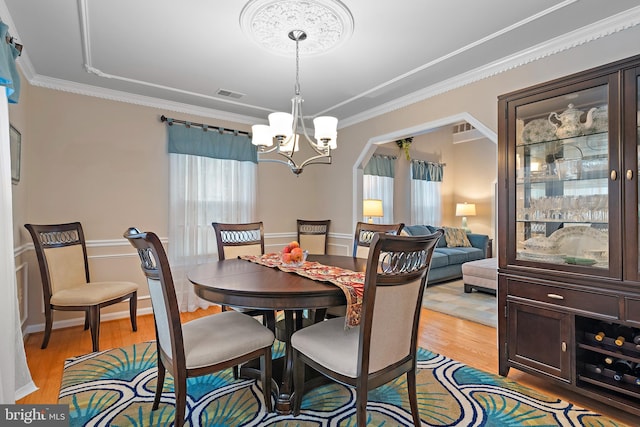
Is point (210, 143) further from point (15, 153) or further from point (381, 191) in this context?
point (381, 191)

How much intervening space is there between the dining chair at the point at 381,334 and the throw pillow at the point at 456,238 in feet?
14.9

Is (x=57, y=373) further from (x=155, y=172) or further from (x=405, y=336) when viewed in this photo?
(x=405, y=336)

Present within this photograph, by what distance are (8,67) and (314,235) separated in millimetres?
3460

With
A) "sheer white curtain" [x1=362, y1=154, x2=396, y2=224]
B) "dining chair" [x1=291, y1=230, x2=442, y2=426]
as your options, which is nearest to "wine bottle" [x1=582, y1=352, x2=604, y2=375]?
"dining chair" [x1=291, y1=230, x2=442, y2=426]

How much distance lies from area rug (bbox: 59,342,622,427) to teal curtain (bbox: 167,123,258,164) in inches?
94.4

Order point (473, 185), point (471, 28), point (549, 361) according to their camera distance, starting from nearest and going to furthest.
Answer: point (549, 361)
point (471, 28)
point (473, 185)

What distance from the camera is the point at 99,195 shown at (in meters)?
3.47

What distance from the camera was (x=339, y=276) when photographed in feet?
6.45

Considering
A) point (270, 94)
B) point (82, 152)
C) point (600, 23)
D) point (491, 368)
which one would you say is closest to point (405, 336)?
point (491, 368)

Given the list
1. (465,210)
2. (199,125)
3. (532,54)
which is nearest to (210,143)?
(199,125)


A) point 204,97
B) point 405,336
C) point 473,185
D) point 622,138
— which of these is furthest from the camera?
point 473,185

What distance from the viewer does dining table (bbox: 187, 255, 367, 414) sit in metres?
1.65

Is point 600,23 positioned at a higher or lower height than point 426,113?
higher

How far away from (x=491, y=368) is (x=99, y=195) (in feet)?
13.0
